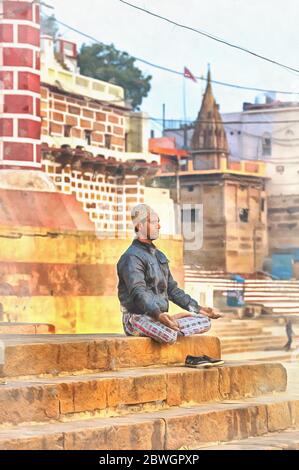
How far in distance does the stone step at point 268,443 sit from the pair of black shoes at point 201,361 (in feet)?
2.15

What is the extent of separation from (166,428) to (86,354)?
40.0 inches

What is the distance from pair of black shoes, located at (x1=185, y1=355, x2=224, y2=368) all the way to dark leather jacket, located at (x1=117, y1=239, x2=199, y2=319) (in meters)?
0.39

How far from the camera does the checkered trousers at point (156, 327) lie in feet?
27.8

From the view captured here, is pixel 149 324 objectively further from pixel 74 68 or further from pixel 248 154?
pixel 248 154

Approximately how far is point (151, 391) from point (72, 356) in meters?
0.57

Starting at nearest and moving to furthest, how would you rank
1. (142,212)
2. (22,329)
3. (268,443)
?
(268,443), (142,212), (22,329)

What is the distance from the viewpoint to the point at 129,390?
7.65m

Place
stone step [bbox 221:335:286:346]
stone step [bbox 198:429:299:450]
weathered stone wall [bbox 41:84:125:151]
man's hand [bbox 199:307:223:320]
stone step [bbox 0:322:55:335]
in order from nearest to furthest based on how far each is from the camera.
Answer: stone step [bbox 198:429:299:450] < man's hand [bbox 199:307:223:320] < stone step [bbox 0:322:55:335] < stone step [bbox 221:335:286:346] < weathered stone wall [bbox 41:84:125:151]

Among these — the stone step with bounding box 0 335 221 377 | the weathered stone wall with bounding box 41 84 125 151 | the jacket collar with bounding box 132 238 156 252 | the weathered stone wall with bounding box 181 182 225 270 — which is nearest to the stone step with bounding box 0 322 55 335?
the stone step with bounding box 0 335 221 377

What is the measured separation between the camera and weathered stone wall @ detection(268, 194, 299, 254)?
37.1m

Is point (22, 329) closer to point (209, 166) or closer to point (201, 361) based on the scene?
point (201, 361)

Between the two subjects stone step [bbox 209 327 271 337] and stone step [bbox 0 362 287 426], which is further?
stone step [bbox 209 327 271 337]

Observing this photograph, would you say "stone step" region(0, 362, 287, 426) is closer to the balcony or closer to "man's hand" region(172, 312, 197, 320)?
"man's hand" region(172, 312, 197, 320)

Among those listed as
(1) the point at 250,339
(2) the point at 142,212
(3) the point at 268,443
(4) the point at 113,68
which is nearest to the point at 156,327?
(2) the point at 142,212
